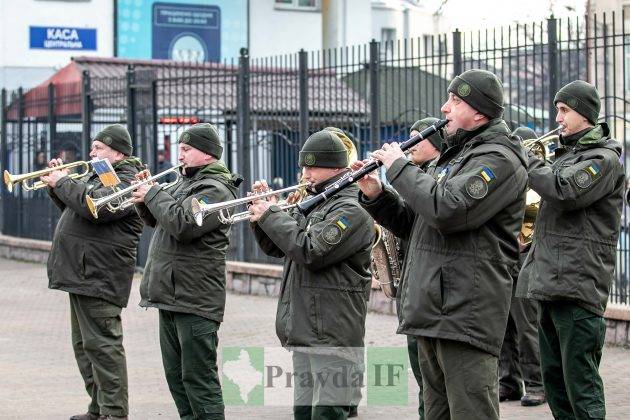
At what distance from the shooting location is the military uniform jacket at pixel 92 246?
7.88 meters

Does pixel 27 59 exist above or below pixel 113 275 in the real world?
above

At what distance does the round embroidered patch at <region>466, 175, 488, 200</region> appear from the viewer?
5133 millimetres

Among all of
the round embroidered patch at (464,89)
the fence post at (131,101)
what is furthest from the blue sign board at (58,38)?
the round embroidered patch at (464,89)

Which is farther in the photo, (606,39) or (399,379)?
(606,39)

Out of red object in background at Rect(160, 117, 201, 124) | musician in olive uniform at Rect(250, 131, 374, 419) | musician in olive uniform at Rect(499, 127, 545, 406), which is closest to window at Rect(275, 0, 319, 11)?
red object in background at Rect(160, 117, 201, 124)

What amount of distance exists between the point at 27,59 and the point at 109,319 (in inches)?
835

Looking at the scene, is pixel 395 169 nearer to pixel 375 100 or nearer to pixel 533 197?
pixel 533 197

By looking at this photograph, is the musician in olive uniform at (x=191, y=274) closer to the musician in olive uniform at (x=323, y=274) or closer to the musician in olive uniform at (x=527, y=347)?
the musician in olive uniform at (x=323, y=274)

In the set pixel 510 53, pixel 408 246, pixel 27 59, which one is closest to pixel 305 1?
pixel 27 59

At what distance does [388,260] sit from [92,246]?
1.94 meters

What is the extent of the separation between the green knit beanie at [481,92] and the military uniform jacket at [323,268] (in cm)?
114

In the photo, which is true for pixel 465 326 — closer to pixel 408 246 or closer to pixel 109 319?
pixel 408 246

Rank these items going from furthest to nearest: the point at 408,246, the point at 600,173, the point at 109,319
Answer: the point at 109,319
the point at 600,173
the point at 408,246

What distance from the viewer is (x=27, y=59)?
28047 mm
